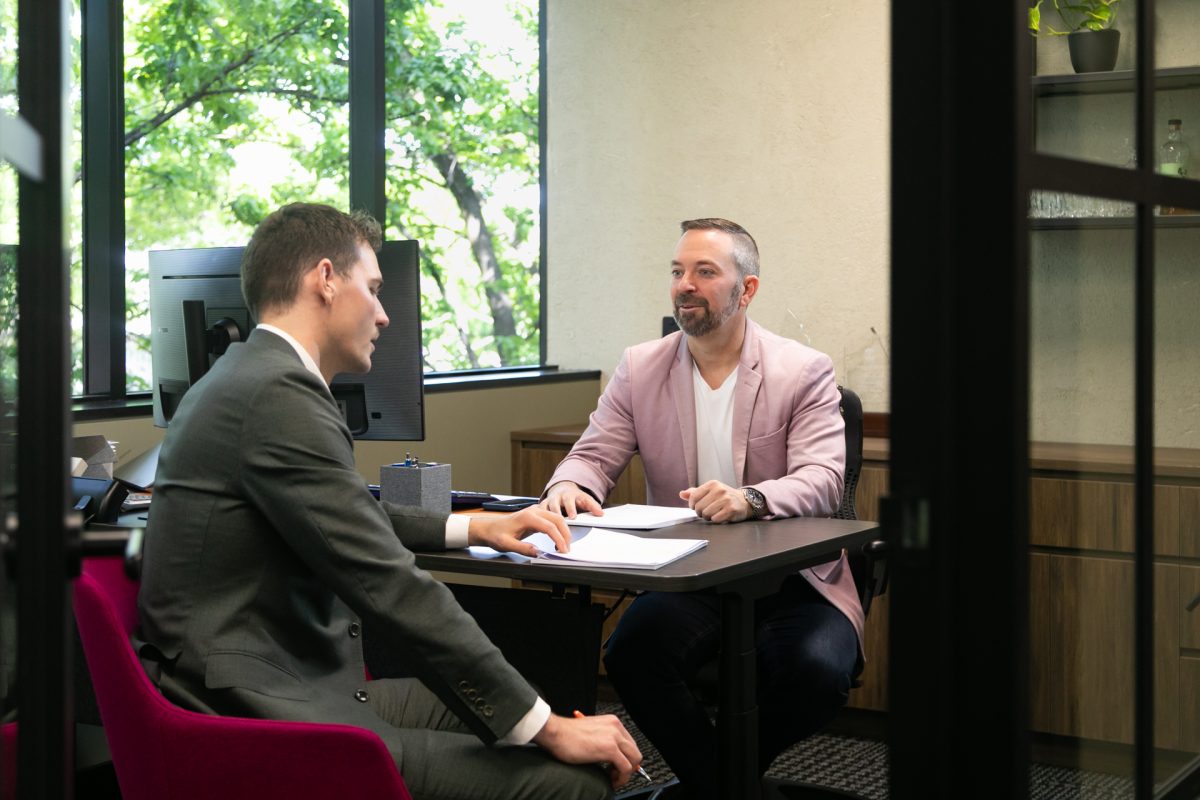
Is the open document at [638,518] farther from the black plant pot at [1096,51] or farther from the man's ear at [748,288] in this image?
the black plant pot at [1096,51]

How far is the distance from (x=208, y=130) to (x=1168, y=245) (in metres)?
4.74

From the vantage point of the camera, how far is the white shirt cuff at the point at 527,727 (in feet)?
6.40

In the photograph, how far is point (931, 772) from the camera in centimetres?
113

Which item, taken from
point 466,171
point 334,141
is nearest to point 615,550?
point 334,141

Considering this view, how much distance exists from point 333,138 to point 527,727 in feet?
14.5

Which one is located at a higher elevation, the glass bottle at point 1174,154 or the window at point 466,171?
the window at point 466,171

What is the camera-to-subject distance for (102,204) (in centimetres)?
381

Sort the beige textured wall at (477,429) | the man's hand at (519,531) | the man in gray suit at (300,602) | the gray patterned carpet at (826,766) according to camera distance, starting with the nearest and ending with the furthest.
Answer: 1. the man in gray suit at (300,602)
2. the man's hand at (519,531)
3. the gray patterned carpet at (826,766)
4. the beige textured wall at (477,429)

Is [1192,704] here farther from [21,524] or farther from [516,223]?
[516,223]

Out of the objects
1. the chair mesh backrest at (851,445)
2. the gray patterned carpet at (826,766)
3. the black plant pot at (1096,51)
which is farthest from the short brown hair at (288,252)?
the gray patterned carpet at (826,766)

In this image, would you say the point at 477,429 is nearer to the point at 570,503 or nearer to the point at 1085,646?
the point at 570,503

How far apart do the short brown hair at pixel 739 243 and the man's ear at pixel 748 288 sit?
1 centimetres

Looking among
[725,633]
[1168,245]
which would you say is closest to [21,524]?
[1168,245]

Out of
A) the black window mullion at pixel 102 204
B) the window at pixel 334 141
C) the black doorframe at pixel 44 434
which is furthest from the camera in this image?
the window at pixel 334 141
